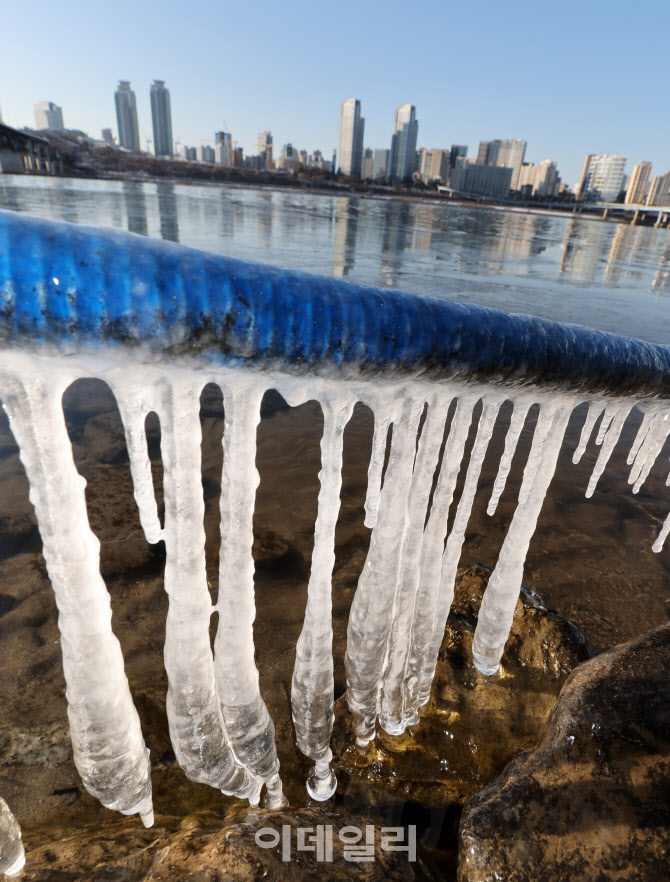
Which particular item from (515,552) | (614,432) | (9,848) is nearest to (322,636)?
(515,552)

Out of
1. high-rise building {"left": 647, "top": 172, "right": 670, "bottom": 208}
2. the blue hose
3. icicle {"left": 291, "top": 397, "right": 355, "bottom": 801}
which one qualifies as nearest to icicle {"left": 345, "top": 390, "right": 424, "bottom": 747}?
icicle {"left": 291, "top": 397, "right": 355, "bottom": 801}

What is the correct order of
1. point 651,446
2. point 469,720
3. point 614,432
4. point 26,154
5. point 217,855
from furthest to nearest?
1. point 26,154
2. point 469,720
3. point 651,446
4. point 614,432
5. point 217,855

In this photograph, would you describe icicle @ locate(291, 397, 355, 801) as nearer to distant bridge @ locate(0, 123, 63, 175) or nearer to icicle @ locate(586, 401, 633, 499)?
icicle @ locate(586, 401, 633, 499)

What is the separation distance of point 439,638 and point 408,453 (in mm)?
1253

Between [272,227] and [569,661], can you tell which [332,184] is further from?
[569,661]

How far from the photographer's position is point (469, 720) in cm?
267

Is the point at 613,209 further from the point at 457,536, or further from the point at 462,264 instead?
the point at 457,536

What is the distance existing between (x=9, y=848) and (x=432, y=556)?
203cm

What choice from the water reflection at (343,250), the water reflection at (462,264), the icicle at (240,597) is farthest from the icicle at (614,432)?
the water reflection at (343,250)

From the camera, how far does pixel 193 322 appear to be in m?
1.12

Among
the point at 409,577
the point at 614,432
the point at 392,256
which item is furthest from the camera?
the point at 392,256

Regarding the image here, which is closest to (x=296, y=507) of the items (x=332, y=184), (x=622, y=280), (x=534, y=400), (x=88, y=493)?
(x=88, y=493)

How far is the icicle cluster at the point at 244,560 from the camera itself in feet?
4.22

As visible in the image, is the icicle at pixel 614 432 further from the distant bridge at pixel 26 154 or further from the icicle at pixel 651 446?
the distant bridge at pixel 26 154
